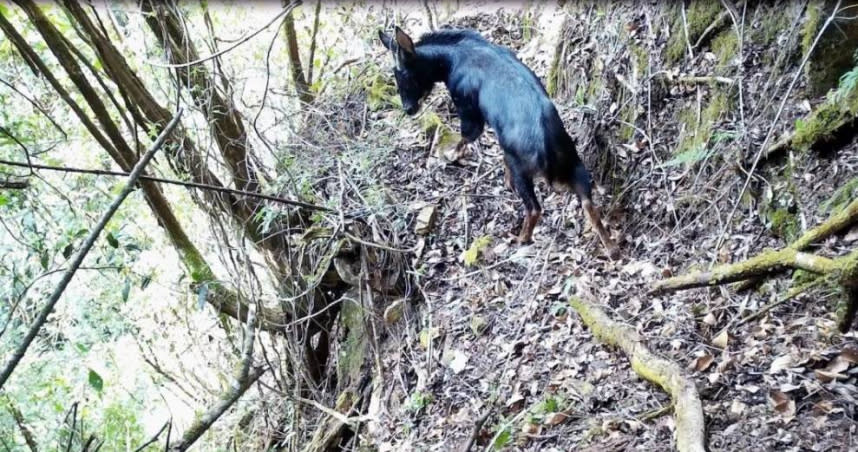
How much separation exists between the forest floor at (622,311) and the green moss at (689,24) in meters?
0.13

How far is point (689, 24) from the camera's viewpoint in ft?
14.7

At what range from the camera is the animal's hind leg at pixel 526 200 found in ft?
14.7

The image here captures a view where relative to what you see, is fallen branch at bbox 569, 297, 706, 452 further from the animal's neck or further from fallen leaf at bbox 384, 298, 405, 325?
the animal's neck

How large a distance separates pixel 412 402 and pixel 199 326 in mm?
3588

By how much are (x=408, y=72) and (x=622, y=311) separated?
7.90ft

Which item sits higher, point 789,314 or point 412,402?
point 789,314

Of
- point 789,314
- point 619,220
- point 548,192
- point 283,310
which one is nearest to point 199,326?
point 283,310

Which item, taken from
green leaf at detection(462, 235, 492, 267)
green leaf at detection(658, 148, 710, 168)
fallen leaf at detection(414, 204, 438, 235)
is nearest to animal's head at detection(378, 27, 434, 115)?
fallen leaf at detection(414, 204, 438, 235)

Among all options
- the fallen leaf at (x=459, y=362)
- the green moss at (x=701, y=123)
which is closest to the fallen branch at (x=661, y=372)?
the fallen leaf at (x=459, y=362)

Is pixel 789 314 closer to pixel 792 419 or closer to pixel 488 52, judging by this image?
pixel 792 419

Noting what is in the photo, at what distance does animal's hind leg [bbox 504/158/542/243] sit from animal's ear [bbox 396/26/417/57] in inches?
45.1

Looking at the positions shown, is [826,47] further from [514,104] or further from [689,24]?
[514,104]

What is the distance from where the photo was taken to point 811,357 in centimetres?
293

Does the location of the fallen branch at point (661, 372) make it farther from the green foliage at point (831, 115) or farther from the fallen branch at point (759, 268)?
the green foliage at point (831, 115)
